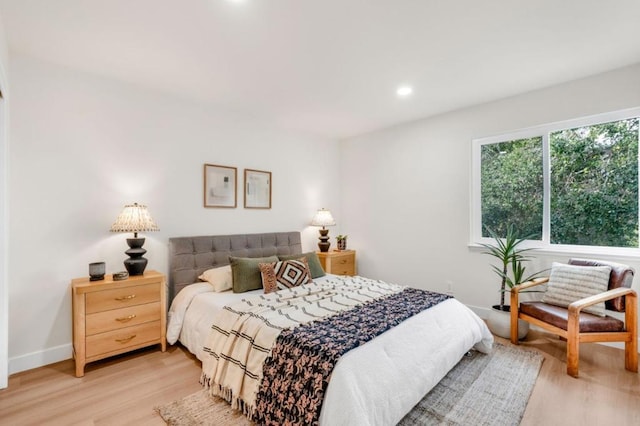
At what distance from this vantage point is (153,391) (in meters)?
2.20

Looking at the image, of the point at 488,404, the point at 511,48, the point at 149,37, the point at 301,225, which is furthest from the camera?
the point at 301,225

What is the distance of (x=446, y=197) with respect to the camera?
3854 millimetres

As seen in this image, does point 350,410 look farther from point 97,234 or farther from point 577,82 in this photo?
point 577,82

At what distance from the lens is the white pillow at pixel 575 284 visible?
2.60 m

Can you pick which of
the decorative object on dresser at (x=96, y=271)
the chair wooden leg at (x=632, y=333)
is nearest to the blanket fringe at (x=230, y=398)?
the decorative object on dresser at (x=96, y=271)

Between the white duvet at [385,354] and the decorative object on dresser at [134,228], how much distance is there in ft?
1.62

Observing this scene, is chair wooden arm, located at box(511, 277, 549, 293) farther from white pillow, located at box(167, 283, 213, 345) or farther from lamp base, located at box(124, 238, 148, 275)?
lamp base, located at box(124, 238, 148, 275)

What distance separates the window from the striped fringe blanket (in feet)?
5.21

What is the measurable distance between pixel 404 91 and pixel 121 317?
3380 mm

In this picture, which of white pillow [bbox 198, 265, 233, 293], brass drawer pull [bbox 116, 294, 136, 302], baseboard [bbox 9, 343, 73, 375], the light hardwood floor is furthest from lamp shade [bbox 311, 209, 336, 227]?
baseboard [bbox 9, 343, 73, 375]

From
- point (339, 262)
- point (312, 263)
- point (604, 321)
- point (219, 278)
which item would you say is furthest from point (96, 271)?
point (604, 321)

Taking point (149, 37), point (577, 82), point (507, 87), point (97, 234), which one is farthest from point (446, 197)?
point (97, 234)

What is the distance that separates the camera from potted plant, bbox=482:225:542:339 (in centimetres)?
304

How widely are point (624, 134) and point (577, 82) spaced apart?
0.64 m
